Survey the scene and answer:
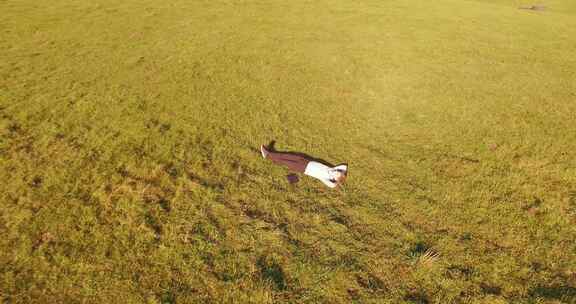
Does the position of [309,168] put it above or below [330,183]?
above

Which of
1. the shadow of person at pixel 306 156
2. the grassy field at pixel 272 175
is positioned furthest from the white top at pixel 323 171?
the shadow of person at pixel 306 156

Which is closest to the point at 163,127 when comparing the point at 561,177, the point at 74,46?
the point at 74,46

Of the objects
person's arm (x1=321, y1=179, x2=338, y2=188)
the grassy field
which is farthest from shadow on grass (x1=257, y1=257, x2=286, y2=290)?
Result: person's arm (x1=321, y1=179, x2=338, y2=188)

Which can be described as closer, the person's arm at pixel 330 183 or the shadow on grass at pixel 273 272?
the shadow on grass at pixel 273 272

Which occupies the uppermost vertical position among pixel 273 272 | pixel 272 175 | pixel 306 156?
pixel 306 156

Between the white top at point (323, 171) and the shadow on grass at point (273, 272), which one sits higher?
the white top at point (323, 171)

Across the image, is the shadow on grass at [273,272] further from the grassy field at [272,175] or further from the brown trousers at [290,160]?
the brown trousers at [290,160]

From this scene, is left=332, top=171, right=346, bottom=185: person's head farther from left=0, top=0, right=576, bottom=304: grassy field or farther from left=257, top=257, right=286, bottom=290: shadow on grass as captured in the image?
left=257, top=257, right=286, bottom=290: shadow on grass

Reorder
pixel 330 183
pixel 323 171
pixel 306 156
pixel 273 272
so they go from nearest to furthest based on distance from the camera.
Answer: pixel 273 272, pixel 330 183, pixel 323 171, pixel 306 156

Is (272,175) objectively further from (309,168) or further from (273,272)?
(273,272)

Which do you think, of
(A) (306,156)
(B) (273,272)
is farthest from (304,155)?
(B) (273,272)
